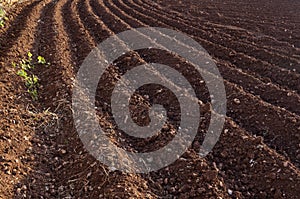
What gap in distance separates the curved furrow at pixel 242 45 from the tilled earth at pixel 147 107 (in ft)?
0.07

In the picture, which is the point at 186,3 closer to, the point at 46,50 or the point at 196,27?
the point at 196,27

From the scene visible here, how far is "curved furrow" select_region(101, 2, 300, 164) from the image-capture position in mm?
4496

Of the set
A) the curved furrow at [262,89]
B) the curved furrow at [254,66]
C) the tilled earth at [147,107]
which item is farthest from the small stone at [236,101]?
the curved furrow at [254,66]

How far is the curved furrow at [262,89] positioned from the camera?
17.3 ft

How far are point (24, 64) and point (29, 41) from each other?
1214mm

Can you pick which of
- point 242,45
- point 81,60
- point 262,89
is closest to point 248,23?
point 242,45

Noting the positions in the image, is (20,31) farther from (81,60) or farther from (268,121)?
(268,121)

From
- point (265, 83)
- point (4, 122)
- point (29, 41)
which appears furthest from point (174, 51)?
point (4, 122)

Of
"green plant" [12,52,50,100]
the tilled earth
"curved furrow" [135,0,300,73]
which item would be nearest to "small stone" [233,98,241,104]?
the tilled earth

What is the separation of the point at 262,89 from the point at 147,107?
6.26ft

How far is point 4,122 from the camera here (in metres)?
4.53

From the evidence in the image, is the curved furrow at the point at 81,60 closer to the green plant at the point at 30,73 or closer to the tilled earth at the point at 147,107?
the tilled earth at the point at 147,107

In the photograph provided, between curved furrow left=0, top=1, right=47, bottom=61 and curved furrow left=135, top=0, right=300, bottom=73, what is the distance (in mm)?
3624

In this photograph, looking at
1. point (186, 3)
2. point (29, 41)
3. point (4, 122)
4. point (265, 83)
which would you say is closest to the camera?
point (4, 122)
